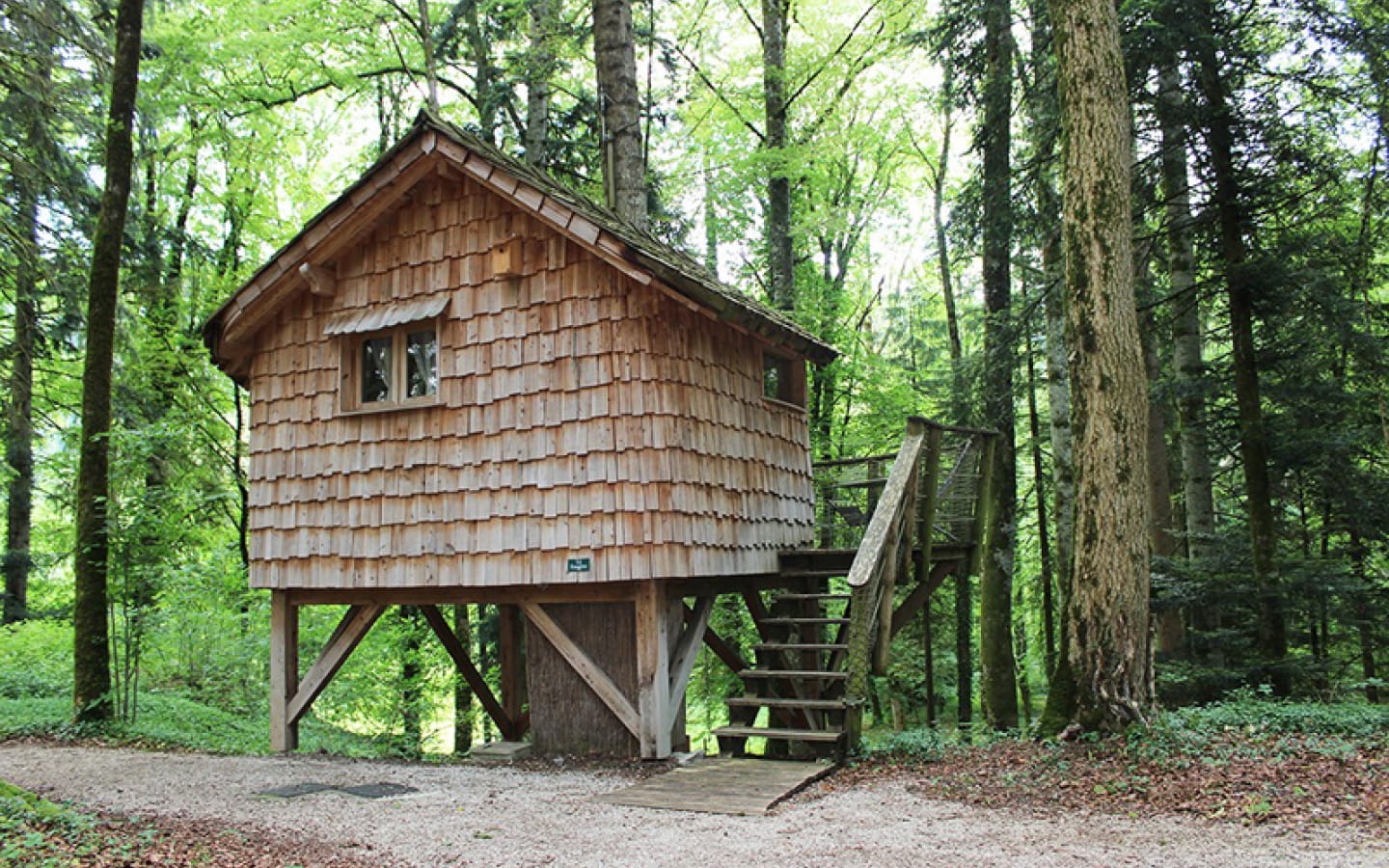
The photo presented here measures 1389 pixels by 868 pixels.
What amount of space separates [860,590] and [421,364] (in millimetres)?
5251

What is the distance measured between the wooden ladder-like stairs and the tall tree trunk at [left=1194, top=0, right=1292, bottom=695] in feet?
14.9

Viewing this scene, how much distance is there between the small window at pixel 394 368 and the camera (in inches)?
392

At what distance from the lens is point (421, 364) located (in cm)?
1005

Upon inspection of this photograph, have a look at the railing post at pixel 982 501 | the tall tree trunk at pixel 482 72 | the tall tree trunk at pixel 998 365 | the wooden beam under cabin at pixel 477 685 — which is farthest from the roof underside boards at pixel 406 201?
the tall tree trunk at pixel 482 72

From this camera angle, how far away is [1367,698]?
14.2 metres

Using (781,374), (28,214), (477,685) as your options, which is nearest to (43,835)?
(477,685)

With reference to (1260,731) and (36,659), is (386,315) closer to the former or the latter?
(1260,731)

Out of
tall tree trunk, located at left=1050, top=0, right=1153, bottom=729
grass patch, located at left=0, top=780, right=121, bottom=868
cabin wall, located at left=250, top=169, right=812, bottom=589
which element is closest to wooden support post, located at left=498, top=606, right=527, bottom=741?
cabin wall, located at left=250, top=169, right=812, bottom=589

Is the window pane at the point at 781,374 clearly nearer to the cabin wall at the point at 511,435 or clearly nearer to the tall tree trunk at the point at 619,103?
the cabin wall at the point at 511,435

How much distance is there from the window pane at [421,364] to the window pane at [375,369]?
0.99 feet

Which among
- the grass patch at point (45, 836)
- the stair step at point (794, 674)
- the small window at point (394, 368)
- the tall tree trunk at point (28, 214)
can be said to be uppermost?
the tall tree trunk at point (28, 214)

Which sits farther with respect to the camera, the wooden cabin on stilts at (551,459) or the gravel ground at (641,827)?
the wooden cabin on stilts at (551,459)

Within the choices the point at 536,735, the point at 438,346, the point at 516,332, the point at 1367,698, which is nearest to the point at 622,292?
the point at 516,332

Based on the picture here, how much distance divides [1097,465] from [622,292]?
444 cm
